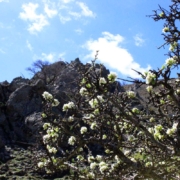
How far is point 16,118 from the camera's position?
37.7 metres

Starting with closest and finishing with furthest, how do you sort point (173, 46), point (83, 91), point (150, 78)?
1. point (150, 78)
2. point (83, 91)
3. point (173, 46)

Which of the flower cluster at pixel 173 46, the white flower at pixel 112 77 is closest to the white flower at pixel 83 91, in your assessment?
the white flower at pixel 112 77

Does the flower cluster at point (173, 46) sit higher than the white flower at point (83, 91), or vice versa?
the flower cluster at point (173, 46)

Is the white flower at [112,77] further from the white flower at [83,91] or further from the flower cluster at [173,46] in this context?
the flower cluster at [173,46]

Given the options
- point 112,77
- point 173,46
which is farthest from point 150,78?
point 173,46

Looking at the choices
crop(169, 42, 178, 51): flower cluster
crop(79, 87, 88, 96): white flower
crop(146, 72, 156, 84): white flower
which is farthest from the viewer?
crop(169, 42, 178, 51): flower cluster

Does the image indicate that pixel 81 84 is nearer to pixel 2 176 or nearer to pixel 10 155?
pixel 2 176

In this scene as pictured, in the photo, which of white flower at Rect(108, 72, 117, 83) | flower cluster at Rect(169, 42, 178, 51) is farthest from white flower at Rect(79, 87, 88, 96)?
flower cluster at Rect(169, 42, 178, 51)

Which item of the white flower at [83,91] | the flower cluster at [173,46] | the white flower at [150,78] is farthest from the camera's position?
the flower cluster at [173,46]

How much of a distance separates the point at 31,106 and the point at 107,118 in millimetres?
31829

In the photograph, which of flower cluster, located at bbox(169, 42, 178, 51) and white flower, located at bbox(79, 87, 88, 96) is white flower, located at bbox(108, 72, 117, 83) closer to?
white flower, located at bbox(79, 87, 88, 96)

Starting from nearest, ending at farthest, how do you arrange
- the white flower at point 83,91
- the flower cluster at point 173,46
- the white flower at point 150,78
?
1. the white flower at point 150,78
2. the white flower at point 83,91
3. the flower cluster at point 173,46

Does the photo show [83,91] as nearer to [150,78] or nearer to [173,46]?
[150,78]

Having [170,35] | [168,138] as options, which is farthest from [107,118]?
[170,35]
